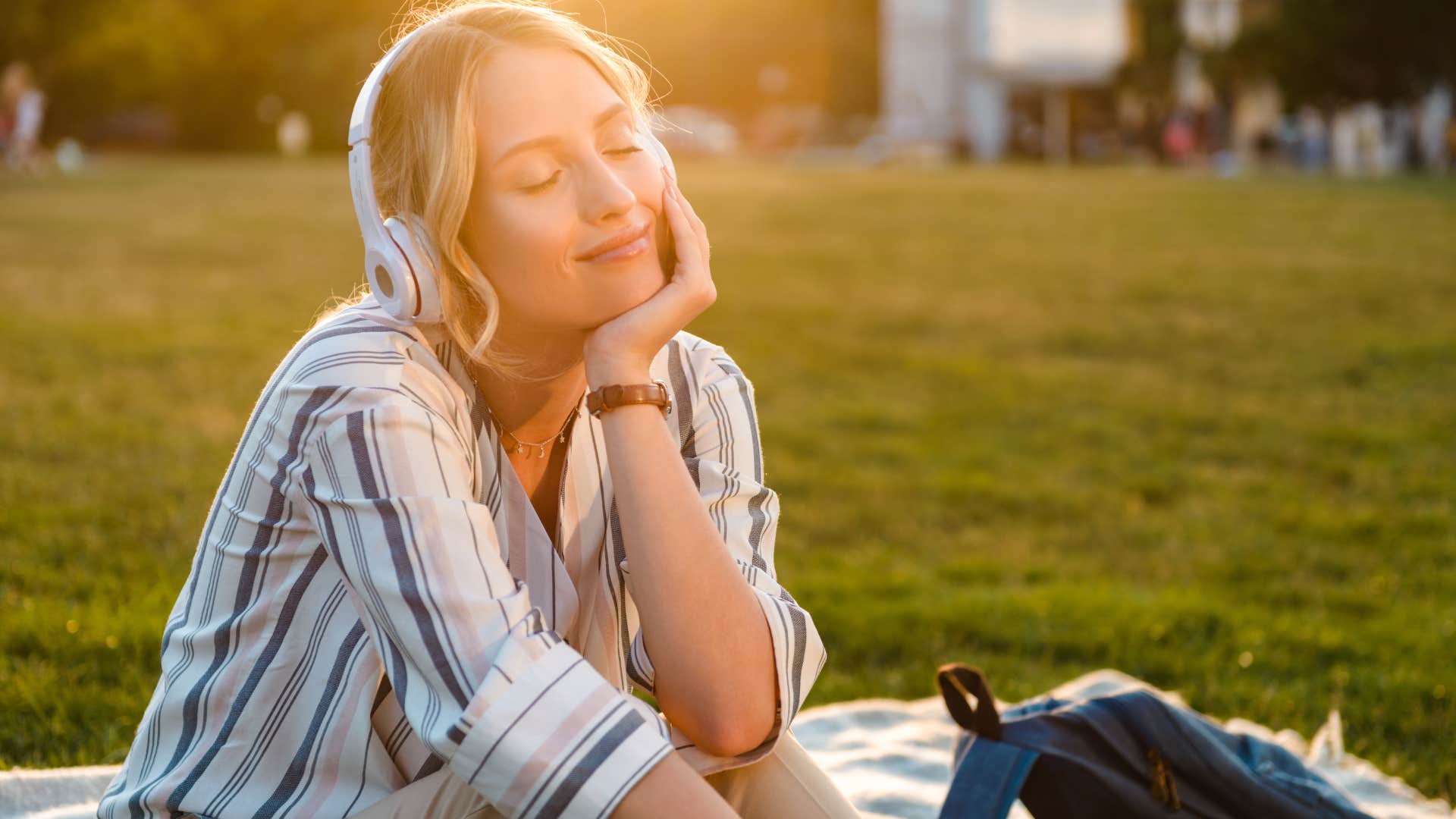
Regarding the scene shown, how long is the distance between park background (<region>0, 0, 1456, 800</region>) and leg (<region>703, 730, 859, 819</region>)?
1.33 m

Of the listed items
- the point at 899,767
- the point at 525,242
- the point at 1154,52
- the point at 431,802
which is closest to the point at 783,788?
the point at 431,802

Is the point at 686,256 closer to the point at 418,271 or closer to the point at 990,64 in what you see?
the point at 418,271

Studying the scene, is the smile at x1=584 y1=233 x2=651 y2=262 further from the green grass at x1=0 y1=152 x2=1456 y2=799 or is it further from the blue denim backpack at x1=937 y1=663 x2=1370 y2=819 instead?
the green grass at x1=0 y1=152 x2=1456 y2=799

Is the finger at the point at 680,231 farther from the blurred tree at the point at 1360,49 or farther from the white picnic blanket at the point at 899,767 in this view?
the blurred tree at the point at 1360,49

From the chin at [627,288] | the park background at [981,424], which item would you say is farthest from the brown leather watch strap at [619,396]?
the park background at [981,424]

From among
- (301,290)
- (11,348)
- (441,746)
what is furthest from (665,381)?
(301,290)

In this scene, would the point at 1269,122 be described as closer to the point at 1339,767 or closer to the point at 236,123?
the point at 236,123

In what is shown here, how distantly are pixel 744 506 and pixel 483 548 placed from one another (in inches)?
23.3

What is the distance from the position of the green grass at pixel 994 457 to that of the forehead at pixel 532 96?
2007 millimetres

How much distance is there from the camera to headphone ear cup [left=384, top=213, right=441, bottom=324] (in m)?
1.99

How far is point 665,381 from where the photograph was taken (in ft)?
7.63

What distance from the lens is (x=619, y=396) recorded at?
208cm

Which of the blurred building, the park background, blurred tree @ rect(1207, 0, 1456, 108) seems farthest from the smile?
the blurred building

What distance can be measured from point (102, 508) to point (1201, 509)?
14.0 feet
